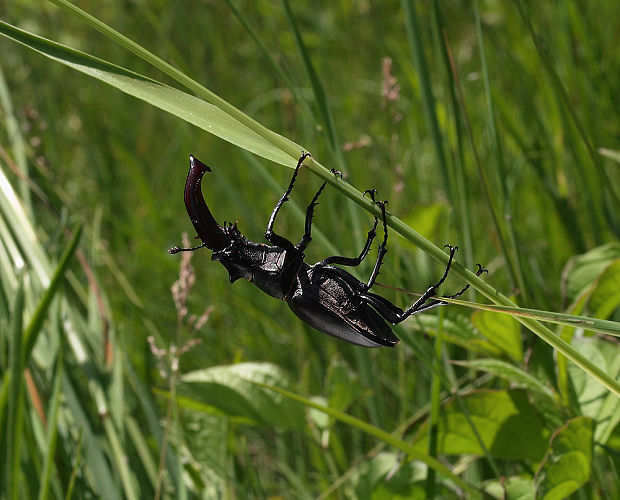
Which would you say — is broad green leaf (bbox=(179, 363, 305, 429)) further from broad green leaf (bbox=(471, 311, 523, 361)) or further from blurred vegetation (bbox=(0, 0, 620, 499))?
broad green leaf (bbox=(471, 311, 523, 361))

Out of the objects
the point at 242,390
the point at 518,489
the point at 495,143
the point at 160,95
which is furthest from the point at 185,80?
the point at 518,489

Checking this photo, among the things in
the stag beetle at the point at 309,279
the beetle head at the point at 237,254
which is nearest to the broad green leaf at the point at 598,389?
the stag beetle at the point at 309,279

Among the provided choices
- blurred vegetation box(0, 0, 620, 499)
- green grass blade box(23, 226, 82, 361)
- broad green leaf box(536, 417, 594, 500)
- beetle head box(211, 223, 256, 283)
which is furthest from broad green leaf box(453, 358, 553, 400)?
green grass blade box(23, 226, 82, 361)

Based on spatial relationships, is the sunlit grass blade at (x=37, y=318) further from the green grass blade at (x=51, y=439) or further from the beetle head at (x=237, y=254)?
the beetle head at (x=237, y=254)

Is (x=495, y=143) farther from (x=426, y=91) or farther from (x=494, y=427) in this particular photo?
(x=494, y=427)

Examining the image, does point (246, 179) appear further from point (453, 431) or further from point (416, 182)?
point (453, 431)

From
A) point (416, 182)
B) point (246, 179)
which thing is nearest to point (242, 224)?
point (246, 179)
